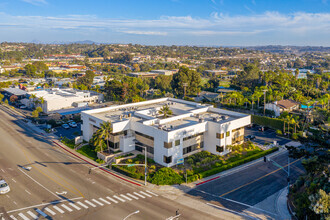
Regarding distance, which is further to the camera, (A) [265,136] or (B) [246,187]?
(A) [265,136]

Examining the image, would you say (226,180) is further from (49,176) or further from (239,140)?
(49,176)

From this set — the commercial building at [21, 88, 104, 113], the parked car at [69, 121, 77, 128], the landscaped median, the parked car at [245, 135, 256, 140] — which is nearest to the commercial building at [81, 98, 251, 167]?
the landscaped median

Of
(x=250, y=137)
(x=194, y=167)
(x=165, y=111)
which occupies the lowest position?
(x=194, y=167)

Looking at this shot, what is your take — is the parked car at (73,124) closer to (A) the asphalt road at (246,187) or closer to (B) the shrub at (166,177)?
(B) the shrub at (166,177)

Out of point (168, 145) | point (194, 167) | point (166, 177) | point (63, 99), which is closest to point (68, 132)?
point (63, 99)

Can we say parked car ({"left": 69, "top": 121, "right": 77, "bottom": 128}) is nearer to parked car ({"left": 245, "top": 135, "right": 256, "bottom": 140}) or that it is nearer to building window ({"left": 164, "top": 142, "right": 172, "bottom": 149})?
building window ({"left": 164, "top": 142, "right": 172, "bottom": 149})

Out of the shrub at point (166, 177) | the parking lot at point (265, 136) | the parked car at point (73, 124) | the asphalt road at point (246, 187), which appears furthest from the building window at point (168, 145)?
the parked car at point (73, 124)

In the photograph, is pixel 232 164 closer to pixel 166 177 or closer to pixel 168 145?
pixel 168 145
